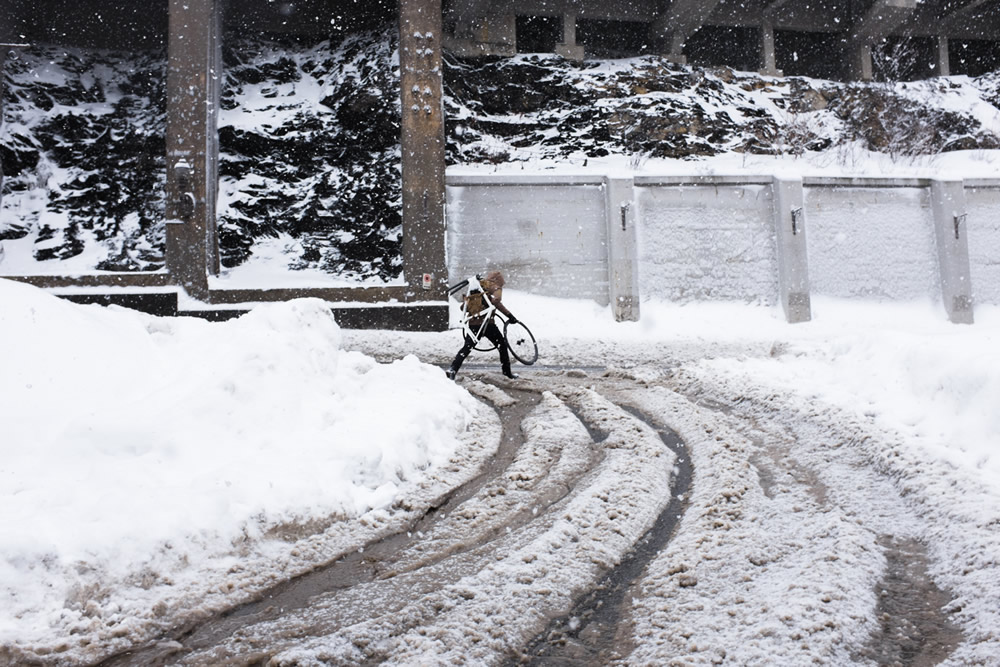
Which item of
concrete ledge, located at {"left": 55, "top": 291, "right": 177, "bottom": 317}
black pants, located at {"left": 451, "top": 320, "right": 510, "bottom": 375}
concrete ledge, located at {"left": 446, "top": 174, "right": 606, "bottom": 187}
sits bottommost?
black pants, located at {"left": 451, "top": 320, "right": 510, "bottom": 375}

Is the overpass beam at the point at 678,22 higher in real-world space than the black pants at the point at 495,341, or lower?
higher

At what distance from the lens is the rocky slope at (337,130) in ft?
60.4

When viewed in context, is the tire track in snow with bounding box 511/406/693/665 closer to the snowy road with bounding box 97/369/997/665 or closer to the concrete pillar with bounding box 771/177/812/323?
the snowy road with bounding box 97/369/997/665

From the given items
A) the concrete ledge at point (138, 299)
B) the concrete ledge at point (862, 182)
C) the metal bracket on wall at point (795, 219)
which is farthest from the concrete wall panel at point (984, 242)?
the concrete ledge at point (138, 299)

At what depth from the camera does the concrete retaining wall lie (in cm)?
1739

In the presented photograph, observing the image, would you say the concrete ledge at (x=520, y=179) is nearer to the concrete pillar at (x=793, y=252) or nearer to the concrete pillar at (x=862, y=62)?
the concrete pillar at (x=793, y=252)

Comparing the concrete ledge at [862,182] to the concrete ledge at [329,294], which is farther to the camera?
the concrete ledge at [862,182]

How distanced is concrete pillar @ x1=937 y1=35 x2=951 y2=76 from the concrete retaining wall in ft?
39.1

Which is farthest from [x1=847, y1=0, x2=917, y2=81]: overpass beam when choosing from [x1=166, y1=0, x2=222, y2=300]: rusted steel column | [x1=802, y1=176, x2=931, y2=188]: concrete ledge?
[x1=166, y1=0, x2=222, y2=300]: rusted steel column

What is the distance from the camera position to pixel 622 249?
1741 centimetres

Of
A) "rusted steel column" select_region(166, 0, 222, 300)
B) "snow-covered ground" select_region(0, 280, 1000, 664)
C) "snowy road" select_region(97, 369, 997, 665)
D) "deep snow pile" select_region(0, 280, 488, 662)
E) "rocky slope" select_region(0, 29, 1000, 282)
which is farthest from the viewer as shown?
"rocky slope" select_region(0, 29, 1000, 282)

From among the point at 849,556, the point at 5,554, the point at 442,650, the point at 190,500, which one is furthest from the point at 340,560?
the point at 849,556

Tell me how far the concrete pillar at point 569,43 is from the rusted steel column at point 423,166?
30.6 ft

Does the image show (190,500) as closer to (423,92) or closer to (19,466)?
(19,466)
